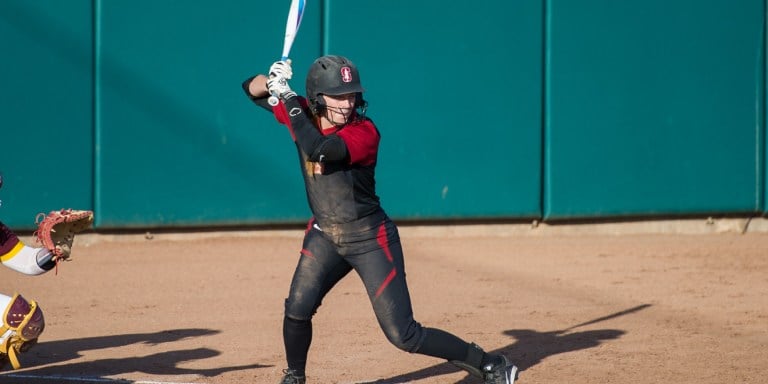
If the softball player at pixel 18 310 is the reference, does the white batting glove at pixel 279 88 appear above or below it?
above

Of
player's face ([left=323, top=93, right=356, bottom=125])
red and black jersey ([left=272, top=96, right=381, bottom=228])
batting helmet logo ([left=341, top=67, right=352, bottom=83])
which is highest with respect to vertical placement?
batting helmet logo ([left=341, top=67, right=352, bottom=83])

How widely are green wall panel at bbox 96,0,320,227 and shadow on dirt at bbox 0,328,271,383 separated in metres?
3.29

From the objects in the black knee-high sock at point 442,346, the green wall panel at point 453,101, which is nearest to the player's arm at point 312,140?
the black knee-high sock at point 442,346

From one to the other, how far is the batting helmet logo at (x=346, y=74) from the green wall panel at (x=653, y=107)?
621 centimetres

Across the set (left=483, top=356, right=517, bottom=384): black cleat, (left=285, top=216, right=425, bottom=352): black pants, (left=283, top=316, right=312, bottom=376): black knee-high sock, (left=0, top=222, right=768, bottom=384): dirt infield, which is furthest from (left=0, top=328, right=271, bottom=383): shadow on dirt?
(left=483, top=356, right=517, bottom=384): black cleat

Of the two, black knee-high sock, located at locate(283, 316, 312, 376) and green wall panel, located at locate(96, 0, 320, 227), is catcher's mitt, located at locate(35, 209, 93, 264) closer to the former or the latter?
black knee-high sock, located at locate(283, 316, 312, 376)

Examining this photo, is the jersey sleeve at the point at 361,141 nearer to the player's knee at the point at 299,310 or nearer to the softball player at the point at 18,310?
the player's knee at the point at 299,310

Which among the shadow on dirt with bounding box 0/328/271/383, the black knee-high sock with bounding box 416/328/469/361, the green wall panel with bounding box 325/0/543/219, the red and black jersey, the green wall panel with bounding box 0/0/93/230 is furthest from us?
the green wall panel with bounding box 325/0/543/219

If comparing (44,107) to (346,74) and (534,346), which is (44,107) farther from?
(346,74)

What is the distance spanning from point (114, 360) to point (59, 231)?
4.83 ft

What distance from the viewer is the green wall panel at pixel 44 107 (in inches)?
399

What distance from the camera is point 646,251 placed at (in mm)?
10797

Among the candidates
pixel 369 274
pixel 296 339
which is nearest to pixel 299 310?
pixel 296 339

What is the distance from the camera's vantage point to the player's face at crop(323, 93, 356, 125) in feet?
17.8
